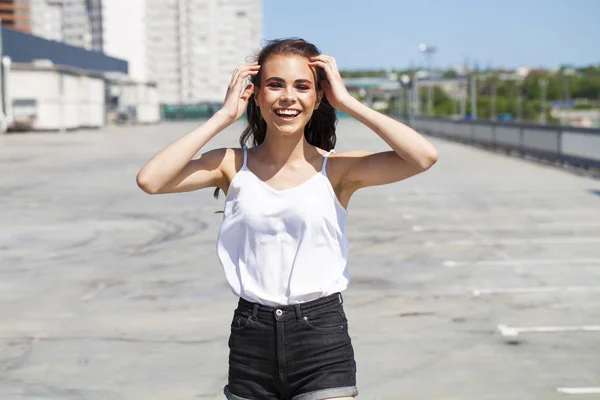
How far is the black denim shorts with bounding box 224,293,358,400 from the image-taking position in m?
3.68

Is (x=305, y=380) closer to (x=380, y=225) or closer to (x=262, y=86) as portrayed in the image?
(x=262, y=86)

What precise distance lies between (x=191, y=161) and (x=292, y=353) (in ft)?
2.63

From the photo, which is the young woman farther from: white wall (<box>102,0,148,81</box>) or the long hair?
white wall (<box>102,0,148,81</box>)

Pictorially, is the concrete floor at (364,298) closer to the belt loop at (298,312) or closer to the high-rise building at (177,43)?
the belt loop at (298,312)

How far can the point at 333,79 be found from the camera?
3824mm

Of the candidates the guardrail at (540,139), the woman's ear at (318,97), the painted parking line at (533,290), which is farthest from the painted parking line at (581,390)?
the guardrail at (540,139)

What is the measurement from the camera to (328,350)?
371 centimetres

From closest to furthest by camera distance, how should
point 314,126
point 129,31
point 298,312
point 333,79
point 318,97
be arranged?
1. point 298,312
2. point 333,79
3. point 318,97
4. point 314,126
5. point 129,31

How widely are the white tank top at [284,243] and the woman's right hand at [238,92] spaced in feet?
0.92

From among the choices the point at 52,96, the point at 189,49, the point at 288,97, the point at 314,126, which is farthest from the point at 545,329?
the point at 189,49

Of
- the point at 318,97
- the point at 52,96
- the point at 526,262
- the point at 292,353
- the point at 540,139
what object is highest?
the point at 318,97

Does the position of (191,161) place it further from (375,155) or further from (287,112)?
(375,155)

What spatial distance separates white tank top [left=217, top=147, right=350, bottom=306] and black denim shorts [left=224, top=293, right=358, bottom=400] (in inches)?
1.9

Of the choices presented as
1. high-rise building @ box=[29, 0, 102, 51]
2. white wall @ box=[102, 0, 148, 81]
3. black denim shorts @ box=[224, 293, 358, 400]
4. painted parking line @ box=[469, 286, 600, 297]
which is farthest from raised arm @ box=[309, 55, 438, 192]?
high-rise building @ box=[29, 0, 102, 51]
